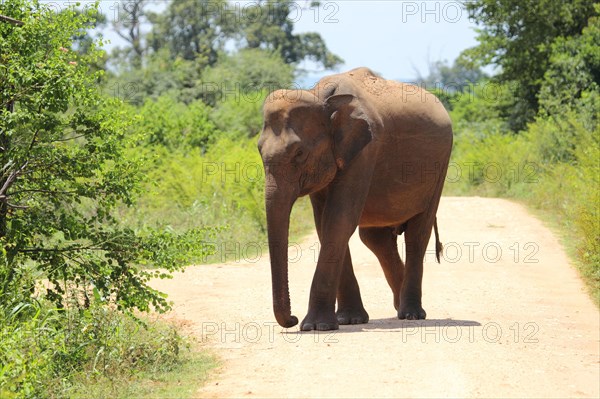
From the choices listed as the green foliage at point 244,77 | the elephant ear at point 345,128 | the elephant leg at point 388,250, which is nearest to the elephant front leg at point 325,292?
the elephant ear at point 345,128

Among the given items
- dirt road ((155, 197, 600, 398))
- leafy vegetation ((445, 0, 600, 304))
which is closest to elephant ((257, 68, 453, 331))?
dirt road ((155, 197, 600, 398))

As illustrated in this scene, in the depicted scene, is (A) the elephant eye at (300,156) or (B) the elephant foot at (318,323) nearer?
(A) the elephant eye at (300,156)

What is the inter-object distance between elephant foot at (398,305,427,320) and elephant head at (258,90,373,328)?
1.77 metres

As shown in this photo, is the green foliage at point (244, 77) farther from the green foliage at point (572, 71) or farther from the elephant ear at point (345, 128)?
the elephant ear at point (345, 128)

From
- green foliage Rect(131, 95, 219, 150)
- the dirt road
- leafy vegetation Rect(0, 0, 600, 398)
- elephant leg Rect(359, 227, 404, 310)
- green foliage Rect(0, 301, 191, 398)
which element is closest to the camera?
green foliage Rect(0, 301, 191, 398)

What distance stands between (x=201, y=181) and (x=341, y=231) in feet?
40.7

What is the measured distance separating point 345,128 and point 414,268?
6.69 feet

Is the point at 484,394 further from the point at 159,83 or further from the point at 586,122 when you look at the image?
the point at 159,83

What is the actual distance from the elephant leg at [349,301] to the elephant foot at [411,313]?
1.77ft

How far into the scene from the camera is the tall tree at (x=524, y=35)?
100 ft

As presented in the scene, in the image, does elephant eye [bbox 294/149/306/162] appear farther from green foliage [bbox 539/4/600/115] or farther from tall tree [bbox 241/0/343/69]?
tall tree [bbox 241/0/343/69]

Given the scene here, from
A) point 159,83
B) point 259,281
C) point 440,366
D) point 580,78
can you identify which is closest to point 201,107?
point 159,83

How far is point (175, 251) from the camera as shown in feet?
31.3

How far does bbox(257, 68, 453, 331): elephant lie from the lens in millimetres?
9531
